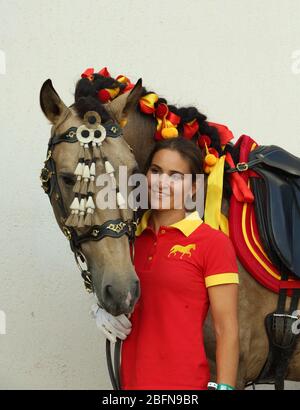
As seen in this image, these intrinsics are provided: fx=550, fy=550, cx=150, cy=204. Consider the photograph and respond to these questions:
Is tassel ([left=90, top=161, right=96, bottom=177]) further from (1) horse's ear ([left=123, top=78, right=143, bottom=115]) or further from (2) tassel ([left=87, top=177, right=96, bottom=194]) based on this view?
(1) horse's ear ([left=123, top=78, right=143, bottom=115])

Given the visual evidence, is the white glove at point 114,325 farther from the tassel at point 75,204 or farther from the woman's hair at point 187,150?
the woman's hair at point 187,150

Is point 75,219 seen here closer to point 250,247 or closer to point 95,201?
point 95,201

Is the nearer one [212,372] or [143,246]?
[143,246]

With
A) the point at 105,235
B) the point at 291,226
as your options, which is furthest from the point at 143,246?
the point at 291,226

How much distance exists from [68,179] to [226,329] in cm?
59

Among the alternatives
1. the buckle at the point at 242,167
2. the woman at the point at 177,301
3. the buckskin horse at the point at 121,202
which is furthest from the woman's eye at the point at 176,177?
the buckle at the point at 242,167

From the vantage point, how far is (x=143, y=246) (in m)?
1.65

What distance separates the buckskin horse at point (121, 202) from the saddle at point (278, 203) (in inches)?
1.2

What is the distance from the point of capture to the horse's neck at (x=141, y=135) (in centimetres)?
189

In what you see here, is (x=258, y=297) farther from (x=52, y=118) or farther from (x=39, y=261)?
(x=39, y=261)

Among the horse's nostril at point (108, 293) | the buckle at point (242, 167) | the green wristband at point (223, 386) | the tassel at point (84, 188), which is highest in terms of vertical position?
the buckle at point (242, 167)

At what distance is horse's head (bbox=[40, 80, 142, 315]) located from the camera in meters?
1.42
